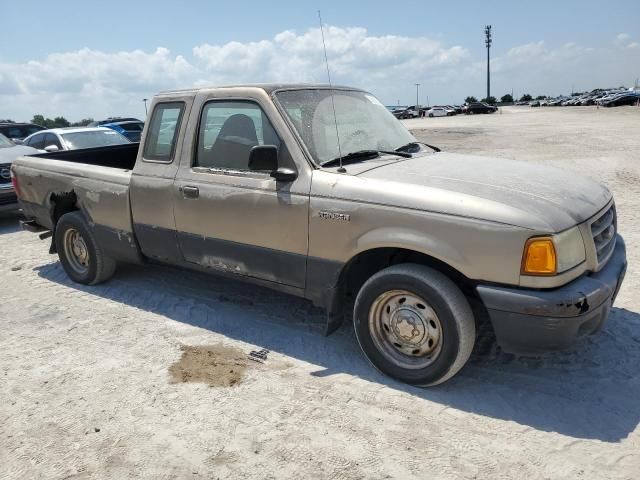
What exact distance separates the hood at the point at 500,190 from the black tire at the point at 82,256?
3178 millimetres

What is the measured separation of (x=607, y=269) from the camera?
338 cm

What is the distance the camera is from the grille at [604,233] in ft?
10.9

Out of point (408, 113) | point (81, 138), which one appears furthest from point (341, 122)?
point (408, 113)

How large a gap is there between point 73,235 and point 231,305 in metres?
2.09

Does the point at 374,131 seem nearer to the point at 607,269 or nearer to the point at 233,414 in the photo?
the point at 607,269

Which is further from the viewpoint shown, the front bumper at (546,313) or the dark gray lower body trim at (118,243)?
the dark gray lower body trim at (118,243)

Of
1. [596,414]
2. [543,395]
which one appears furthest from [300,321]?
[596,414]

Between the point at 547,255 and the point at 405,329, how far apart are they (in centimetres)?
101

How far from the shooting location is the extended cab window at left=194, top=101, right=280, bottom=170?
4.01m

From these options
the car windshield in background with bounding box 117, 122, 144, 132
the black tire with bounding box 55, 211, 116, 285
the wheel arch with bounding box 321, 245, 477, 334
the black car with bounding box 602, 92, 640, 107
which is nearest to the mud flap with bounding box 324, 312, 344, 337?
the wheel arch with bounding box 321, 245, 477, 334

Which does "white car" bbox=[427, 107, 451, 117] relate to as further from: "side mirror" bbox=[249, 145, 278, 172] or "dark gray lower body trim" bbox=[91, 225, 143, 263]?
"side mirror" bbox=[249, 145, 278, 172]

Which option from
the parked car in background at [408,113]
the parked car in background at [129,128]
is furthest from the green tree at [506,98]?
the parked car in background at [129,128]

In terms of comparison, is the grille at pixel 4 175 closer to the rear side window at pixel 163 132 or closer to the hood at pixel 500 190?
the rear side window at pixel 163 132

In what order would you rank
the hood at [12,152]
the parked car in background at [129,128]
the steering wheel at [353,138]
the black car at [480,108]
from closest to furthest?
the steering wheel at [353,138] → the hood at [12,152] → the parked car in background at [129,128] → the black car at [480,108]
